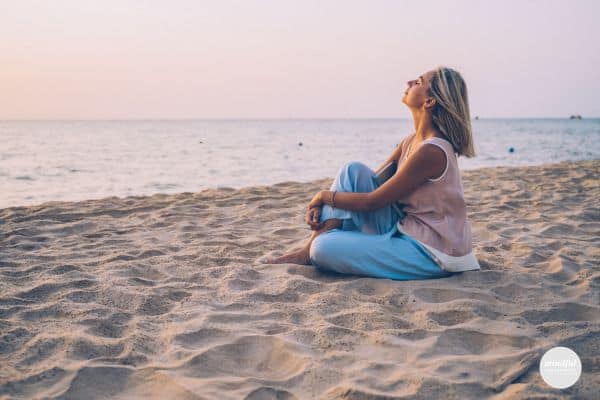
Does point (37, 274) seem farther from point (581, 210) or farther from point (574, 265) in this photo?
point (581, 210)

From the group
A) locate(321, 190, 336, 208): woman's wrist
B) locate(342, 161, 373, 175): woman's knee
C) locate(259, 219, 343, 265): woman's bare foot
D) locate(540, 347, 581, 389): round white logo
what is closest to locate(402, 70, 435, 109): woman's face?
locate(342, 161, 373, 175): woman's knee

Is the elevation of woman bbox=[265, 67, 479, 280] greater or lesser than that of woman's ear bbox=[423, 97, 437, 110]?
lesser

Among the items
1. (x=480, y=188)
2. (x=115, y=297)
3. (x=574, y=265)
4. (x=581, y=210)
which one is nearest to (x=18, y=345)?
(x=115, y=297)

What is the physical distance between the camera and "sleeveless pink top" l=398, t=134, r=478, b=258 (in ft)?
9.84

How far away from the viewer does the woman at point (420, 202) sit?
298 centimetres

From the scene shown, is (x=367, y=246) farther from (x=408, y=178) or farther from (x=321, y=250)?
(x=408, y=178)

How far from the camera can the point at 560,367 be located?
2018 mm

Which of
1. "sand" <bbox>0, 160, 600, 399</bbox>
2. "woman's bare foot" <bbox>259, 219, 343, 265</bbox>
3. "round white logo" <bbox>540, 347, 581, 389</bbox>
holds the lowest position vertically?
"round white logo" <bbox>540, 347, 581, 389</bbox>

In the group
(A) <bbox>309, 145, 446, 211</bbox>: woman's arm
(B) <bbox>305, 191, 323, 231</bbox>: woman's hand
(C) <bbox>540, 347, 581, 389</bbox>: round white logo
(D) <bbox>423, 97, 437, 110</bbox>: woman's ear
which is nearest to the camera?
(C) <bbox>540, 347, 581, 389</bbox>: round white logo

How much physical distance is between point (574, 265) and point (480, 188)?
3.66 m

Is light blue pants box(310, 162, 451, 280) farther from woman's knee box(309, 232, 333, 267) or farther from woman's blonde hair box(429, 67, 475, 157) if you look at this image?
woman's blonde hair box(429, 67, 475, 157)

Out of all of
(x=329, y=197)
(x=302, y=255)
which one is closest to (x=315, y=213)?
(x=329, y=197)

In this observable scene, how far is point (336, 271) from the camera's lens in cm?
322

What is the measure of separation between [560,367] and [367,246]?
1292mm
